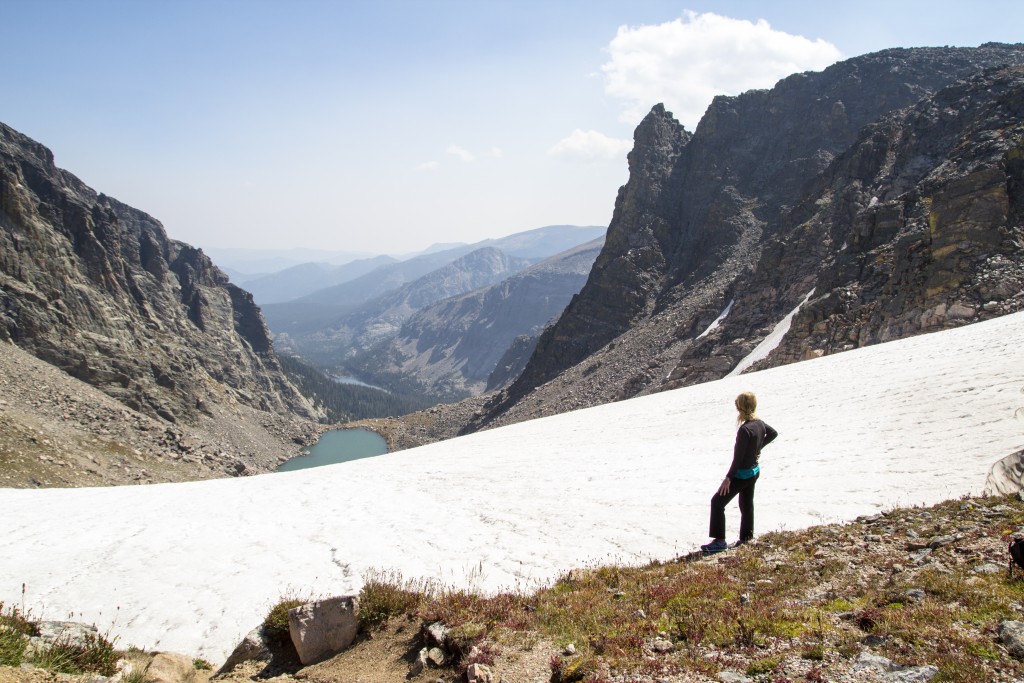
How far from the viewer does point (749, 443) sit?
838 centimetres

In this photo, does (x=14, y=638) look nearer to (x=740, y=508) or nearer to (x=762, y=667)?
(x=762, y=667)

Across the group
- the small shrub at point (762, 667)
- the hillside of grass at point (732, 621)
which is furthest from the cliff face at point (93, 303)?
the small shrub at point (762, 667)

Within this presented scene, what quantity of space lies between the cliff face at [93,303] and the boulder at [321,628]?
282 feet

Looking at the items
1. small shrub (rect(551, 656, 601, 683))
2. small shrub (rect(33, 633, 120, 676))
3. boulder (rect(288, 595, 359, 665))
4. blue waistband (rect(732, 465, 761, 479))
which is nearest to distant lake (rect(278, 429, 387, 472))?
small shrub (rect(33, 633, 120, 676))

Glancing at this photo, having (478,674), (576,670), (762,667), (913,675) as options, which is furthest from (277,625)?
(913,675)

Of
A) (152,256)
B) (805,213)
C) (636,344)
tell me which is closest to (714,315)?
(636,344)

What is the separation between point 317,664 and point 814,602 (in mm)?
5583

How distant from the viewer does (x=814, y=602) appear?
20.0ft

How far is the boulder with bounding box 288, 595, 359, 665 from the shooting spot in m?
6.33

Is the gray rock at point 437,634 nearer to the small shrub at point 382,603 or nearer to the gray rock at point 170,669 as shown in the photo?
the small shrub at point 382,603

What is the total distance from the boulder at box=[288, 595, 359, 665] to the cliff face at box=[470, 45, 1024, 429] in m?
36.3

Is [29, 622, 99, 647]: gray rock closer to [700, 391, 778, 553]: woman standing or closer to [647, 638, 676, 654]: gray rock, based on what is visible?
[647, 638, 676, 654]: gray rock

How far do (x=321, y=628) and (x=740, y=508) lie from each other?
6.32 m

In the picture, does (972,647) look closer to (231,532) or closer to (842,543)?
(842,543)
